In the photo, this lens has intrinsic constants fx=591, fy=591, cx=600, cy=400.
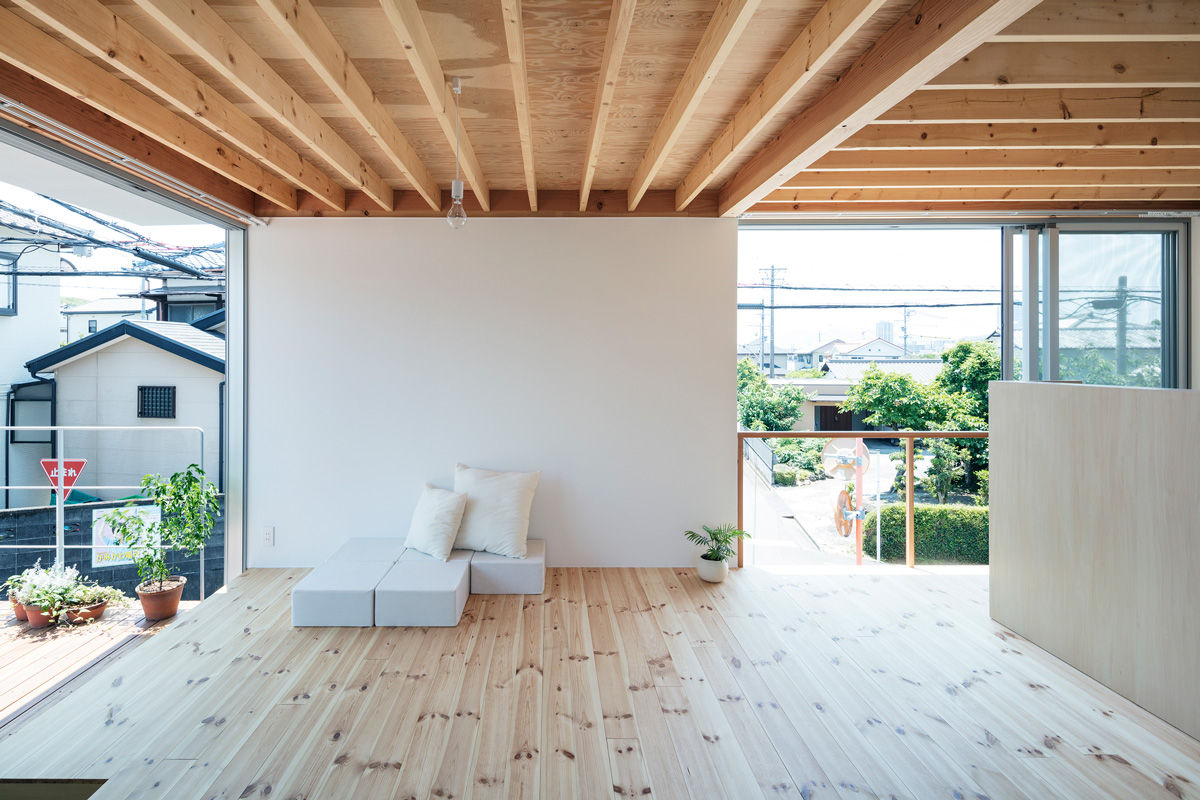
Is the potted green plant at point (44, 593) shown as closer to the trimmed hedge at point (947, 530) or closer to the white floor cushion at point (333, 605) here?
the white floor cushion at point (333, 605)

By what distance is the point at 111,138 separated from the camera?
269 cm

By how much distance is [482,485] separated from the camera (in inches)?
155

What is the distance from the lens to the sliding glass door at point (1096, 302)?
423 centimetres

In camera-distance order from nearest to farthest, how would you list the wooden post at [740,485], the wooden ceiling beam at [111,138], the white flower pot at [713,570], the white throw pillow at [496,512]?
the wooden ceiling beam at [111,138] → the white throw pillow at [496,512] → the white flower pot at [713,570] → the wooden post at [740,485]

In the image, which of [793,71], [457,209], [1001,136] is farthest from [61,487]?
[1001,136]

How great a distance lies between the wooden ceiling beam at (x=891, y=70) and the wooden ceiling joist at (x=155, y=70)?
2.58m

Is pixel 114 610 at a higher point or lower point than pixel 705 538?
lower

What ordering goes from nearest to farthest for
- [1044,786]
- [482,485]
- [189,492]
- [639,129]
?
[1044,786] < [639,129] < [189,492] < [482,485]

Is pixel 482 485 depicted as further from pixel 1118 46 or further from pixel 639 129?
pixel 1118 46

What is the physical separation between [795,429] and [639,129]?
2.45 metres

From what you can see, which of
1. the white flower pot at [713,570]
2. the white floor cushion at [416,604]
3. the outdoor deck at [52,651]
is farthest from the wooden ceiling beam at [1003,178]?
the outdoor deck at [52,651]

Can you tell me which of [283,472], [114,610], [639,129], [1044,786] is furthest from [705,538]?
[114,610]

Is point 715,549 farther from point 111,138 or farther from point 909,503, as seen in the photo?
point 111,138

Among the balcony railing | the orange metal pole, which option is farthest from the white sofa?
the orange metal pole
